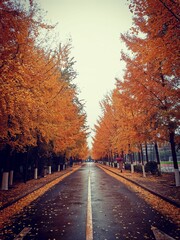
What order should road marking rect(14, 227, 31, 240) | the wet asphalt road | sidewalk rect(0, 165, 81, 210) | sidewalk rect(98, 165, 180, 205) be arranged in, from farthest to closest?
1. sidewalk rect(98, 165, 180, 205)
2. sidewalk rect(0, 165, 81, 210)
3. the wet asphalt road
4. road marking rect(14, 227, 31, 240)

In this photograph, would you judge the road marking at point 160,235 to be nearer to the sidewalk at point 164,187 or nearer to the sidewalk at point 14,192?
the sidewalk at point 164,187

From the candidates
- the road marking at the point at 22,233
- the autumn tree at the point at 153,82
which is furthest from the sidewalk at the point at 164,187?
the road marking at the point at 22,233

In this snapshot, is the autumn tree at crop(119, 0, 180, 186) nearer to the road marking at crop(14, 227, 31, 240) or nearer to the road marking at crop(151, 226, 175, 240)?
the road marking at crop(151, 226, 175, 240)

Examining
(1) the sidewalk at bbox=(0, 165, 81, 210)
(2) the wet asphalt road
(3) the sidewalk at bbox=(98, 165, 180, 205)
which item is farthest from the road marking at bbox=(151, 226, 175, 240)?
(1) the sidewalk at bbox=(0, 165, 81, 210)

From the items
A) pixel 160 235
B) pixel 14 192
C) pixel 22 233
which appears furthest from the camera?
pixel 14 192

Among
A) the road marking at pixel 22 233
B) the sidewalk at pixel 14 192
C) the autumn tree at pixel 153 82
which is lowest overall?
the sidewalk at pixel 14 192

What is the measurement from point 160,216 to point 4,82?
706cm

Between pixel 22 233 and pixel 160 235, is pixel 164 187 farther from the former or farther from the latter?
pixel 22 233

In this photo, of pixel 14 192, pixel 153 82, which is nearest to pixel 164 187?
pixel 153 82

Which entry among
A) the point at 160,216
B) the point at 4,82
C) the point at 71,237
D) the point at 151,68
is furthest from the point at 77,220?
the point at 151,68

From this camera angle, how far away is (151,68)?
36.5ft

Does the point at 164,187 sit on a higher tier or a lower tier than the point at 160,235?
lower

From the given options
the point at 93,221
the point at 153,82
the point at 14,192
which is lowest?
the point at 14,192

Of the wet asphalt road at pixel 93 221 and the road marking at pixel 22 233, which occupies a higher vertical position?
the road marking at pixel 22 233
